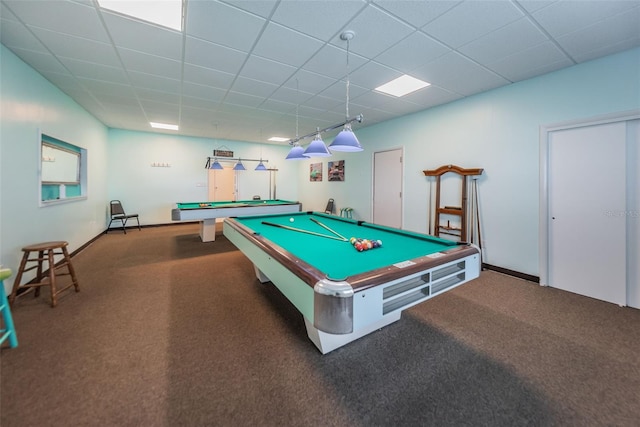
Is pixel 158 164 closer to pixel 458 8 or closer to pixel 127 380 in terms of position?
pixel 127 380

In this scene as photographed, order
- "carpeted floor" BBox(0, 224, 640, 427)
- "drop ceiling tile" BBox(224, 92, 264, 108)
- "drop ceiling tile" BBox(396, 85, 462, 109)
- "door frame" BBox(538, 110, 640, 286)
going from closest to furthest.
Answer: "carpeted floor" BBox(0, 224, 640, 427) → "door frame" BBox(538, 110, 640, 286) → "drop ceiling tile" BBox(396, 85, 462, 109) → "drop ceiling tile" BBox(224, 92, 264, 108)

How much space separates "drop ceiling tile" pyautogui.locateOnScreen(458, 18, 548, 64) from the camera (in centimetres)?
219

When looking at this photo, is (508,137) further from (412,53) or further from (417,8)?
(417,8)

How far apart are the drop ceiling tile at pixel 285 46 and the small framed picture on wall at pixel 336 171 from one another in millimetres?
3982

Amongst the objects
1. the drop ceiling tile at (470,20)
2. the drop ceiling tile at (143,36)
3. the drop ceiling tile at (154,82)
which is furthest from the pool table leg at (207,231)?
the drop ceiling tile at (470,20)

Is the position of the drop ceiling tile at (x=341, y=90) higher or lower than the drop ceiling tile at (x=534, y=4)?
higher

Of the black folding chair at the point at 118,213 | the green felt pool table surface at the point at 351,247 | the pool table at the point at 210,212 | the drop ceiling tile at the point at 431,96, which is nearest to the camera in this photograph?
the green felt pool table surface at the point at 351,247

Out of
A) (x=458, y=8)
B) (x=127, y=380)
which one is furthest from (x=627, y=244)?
(x=127, y=380)

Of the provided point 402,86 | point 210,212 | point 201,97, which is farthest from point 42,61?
point 402,86


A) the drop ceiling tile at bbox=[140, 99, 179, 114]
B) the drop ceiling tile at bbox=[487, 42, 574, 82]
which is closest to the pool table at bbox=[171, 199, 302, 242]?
the drop ceiling tile at bbox=[140, 99, 179, 114]

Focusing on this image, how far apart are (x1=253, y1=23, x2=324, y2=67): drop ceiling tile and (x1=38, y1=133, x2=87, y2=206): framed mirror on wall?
3.11m

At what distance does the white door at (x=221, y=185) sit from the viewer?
7746mm

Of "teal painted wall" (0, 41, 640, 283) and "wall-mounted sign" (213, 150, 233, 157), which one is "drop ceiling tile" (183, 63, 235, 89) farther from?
"wall-mounted sign" (213, 150, 233, 157)

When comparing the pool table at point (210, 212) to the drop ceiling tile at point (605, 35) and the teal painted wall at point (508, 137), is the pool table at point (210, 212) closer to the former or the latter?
the teal painted wall at point (508, 137)
